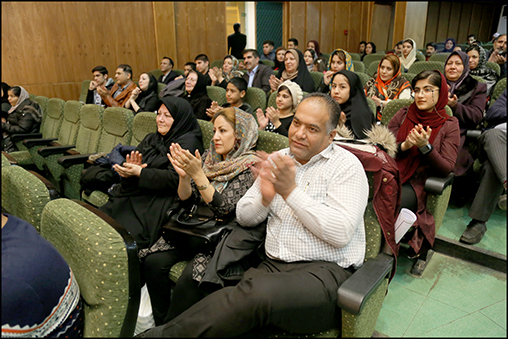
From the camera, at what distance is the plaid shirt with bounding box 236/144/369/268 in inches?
46.4

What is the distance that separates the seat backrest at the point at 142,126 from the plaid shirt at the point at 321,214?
54.2 inches

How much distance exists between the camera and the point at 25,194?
1256 millimetres

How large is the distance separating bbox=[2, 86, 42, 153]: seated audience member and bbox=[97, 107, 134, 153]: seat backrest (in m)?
1.49

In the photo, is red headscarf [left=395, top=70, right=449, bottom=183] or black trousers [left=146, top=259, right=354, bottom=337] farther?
red headscarf [left=395, top=70, right=449, bottom=183]

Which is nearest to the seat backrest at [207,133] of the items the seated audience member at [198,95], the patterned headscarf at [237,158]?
the patterned headscarf at [237,158]

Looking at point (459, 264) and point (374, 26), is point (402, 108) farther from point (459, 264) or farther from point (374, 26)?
point (374, 26)

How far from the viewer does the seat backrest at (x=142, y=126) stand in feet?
8.28

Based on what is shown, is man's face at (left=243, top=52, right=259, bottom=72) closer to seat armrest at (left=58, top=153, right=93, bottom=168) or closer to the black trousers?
seat armrest at (left=58, top=153, right=93, bottom=168)

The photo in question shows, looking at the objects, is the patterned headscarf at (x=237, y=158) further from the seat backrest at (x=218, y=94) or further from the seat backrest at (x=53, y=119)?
the seat backrest at (x=53, y=119)

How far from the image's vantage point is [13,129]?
3895 mm

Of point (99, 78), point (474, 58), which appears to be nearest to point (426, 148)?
point (474, 58)

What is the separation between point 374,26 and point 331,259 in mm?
10523

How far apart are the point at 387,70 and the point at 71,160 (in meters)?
2.77

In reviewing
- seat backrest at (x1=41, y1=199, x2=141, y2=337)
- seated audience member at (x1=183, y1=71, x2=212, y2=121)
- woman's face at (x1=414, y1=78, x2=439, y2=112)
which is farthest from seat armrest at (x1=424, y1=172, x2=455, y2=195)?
seated audience member at (x1=183, y1=71, x2=212, y2=121)
